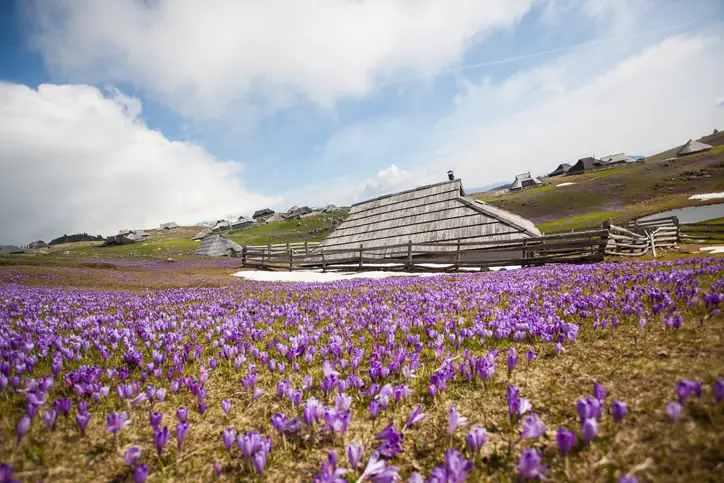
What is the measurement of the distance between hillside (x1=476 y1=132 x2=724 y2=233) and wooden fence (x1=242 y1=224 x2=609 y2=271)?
3695 centimetres

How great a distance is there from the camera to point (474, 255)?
24.2 m

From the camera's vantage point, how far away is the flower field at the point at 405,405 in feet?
5.88

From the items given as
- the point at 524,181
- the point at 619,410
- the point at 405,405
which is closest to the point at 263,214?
the point at 524,181

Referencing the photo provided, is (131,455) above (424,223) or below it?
below

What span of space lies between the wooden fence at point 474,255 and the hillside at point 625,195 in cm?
3695

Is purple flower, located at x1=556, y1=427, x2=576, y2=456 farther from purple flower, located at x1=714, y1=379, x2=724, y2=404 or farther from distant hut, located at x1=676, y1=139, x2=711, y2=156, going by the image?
distant hut, located at x1=676, y1=139, x2=711, y2=156

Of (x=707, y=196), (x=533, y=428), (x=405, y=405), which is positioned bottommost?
Result: (x=405, y=405)

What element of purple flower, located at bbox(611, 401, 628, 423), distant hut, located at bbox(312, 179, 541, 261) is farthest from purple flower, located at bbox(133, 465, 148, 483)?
distant hut, located at bbox(312, 179, 541, 261)

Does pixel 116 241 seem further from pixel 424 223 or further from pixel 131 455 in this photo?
pixel 131 455

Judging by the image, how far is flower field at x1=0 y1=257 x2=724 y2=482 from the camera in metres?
1.79

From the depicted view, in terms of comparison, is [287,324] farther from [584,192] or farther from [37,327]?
[584,192]

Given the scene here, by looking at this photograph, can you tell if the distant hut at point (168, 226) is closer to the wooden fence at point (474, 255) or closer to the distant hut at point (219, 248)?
the distant hut at point (219, 248)

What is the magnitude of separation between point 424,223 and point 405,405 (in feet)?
89.7

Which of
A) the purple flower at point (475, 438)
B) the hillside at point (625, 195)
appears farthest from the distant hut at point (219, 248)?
the purple flower at point (475, 438)
